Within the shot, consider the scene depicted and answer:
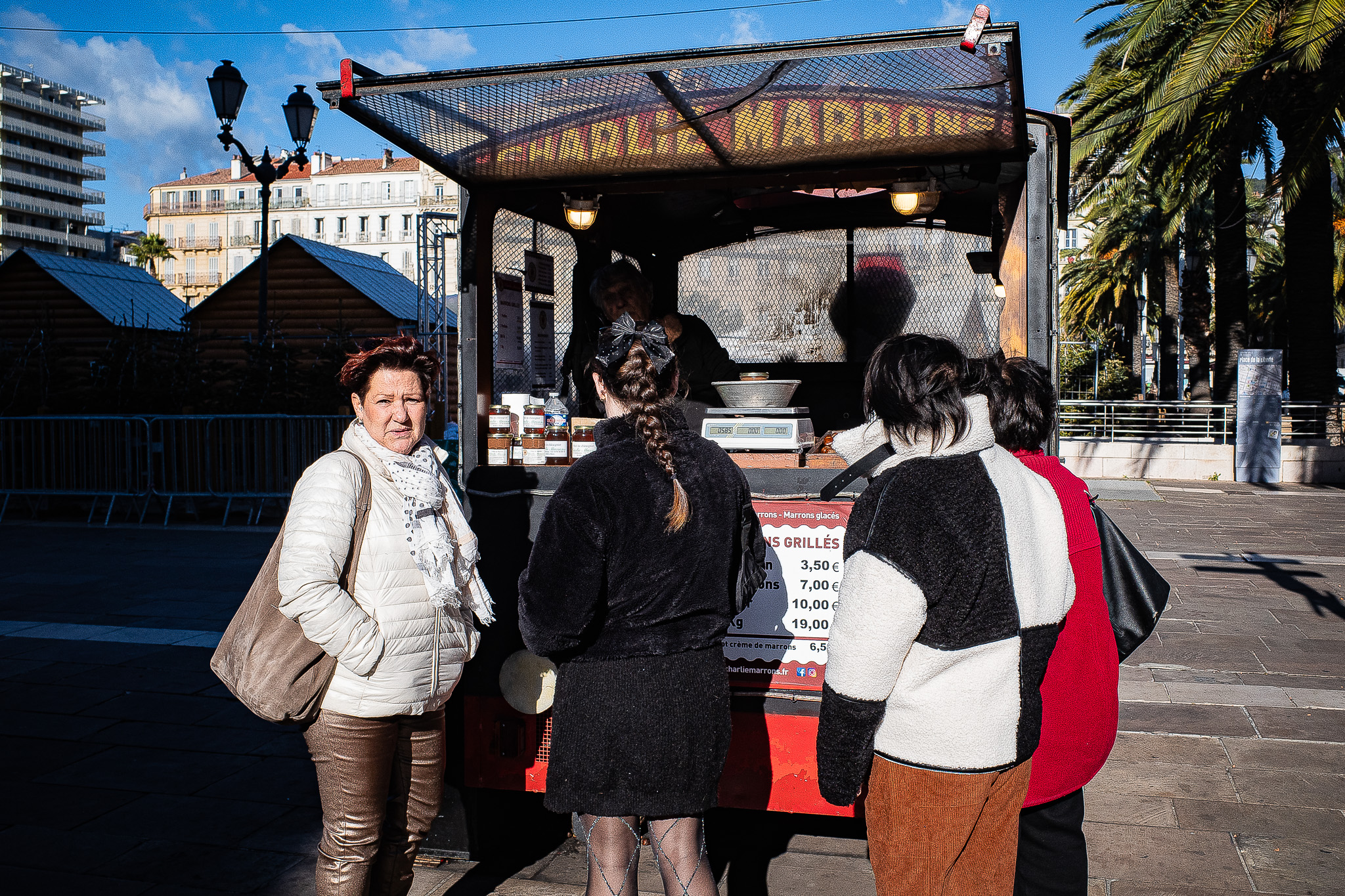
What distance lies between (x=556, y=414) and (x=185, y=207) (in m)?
107

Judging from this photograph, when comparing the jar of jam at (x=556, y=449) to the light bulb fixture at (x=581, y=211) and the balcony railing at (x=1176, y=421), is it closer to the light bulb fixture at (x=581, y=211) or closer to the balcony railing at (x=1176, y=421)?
the light bulb fixture at (x=581, y=211)

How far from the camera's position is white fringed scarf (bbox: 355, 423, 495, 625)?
2.82 m

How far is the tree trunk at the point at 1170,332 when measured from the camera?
33.2 meters

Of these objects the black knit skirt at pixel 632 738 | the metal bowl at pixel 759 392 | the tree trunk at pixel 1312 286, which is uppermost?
the tree trunk at pixel 1312 286

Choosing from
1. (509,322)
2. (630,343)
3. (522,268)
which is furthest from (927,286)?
(630,343)

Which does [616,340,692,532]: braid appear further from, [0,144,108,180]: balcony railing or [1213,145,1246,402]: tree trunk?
[0,144,108,180]: balcony railing

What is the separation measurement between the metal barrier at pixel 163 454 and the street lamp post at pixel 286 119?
5.19 feet

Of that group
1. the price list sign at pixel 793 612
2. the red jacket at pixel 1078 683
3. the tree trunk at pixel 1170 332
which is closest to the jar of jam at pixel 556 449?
the price list sign at pixel 793 612

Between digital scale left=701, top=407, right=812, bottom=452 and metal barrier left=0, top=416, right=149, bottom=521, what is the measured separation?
1121cm

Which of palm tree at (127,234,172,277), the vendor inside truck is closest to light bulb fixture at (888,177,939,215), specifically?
the vendor inside truck

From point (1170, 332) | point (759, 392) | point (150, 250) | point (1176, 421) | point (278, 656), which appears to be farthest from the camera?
point (150, 250)

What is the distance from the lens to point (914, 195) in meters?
4.68

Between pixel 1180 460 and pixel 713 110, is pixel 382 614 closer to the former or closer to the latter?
pixel 713 110

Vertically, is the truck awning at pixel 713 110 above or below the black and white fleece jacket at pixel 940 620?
above
